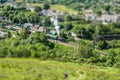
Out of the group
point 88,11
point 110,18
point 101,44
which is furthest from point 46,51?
point 88,11

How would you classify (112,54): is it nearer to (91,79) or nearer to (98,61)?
(98,61)

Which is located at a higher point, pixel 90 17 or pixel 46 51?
pixel 90 17

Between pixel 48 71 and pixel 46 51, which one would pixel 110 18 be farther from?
pixel 48 71

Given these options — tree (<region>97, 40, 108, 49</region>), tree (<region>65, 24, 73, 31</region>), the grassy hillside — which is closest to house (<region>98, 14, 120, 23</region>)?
tree (<region>65, 24, 73, 31</region>)

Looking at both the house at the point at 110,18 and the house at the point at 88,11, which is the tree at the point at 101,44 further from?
the house at the point at 88,11

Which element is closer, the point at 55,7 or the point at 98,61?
the point at 98,61

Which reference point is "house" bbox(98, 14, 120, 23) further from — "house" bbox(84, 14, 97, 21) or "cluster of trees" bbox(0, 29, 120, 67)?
"cluster of trees" bbox(0, 29, 120, 67)

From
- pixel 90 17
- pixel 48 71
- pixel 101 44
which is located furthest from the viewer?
pixel 90 17

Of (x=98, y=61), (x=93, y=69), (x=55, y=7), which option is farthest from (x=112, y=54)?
(x=55, y=7)
